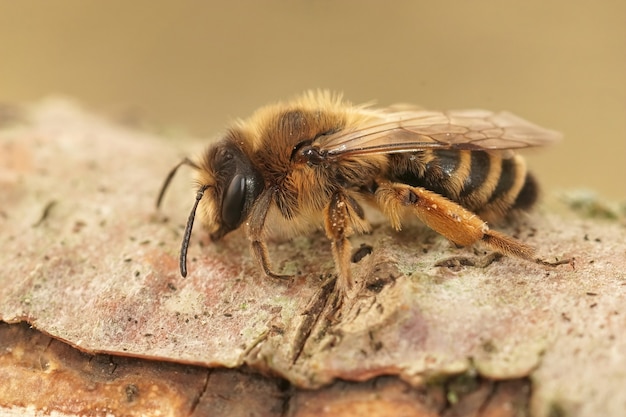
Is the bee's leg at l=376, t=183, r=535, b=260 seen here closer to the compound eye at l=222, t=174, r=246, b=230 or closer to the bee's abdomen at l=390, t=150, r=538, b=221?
the bee's abdomen at l=390, t=150, r=538, b=221

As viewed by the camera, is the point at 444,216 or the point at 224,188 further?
the point at 224,188

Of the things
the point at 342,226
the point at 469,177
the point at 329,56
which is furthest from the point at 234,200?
the point at 329,56

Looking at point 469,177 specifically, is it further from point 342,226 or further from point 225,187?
point 225,187

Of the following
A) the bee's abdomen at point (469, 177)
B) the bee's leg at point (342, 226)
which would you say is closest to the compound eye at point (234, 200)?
the bee's leg at point (342, 226)

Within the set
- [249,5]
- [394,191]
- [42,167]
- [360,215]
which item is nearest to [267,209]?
[360,215]

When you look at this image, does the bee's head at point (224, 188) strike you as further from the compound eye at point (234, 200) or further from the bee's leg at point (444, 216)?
the bee's leg at point (444, 216)

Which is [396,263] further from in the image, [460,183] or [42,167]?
[42,167]
